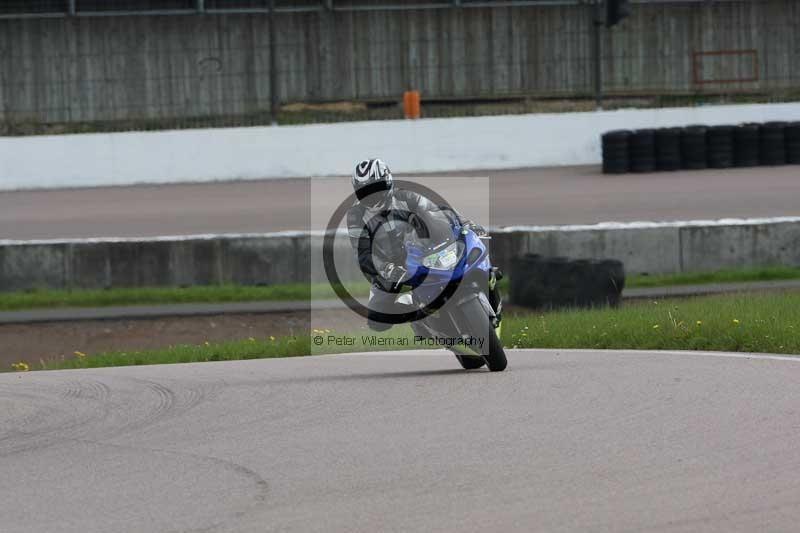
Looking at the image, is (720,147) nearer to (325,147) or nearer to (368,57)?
(325,147)

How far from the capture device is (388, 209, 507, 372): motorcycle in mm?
8703

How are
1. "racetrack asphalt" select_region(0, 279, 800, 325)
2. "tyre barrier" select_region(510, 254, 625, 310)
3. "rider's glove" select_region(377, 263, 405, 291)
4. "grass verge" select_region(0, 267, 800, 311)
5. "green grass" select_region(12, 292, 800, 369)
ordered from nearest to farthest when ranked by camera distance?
"rider's glove" select_region(377, 263, 405, 291)
"green grass" select_region(12, 292, 800, 369)
"tyre barrier" select_region(510, 254, 625, 310)
"racetrack asphalt" select_region(0, 279, 800, 325)
"grass verge" select_region(0, 267, 800, 311)

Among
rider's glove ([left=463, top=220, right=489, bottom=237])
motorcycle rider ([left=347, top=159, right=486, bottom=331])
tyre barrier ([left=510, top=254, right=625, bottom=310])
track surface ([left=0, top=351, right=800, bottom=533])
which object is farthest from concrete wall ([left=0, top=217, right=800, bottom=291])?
motorcycle rider ([left=347, top=159, right=486, bottom=331])

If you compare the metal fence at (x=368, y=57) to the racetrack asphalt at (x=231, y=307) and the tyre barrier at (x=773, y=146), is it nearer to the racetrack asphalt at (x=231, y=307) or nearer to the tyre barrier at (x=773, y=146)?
the tyre barrier at (x=773, y=146)

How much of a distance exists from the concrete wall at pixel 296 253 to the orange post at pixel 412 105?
1335 centimetres

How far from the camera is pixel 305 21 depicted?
3491cm

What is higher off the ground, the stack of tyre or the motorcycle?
the stack of tyre

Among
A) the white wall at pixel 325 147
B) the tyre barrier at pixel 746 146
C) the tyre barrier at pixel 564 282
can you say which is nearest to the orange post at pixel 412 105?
the white wall at pixel 325 147

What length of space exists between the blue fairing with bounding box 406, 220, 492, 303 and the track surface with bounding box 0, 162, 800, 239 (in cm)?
1255

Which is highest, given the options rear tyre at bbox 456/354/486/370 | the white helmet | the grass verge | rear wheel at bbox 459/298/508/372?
the white helmet

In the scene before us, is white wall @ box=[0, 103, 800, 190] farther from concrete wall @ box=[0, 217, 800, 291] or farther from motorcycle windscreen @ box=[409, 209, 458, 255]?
motorcycle windscreen @ box=[409, 209, 458, 255]

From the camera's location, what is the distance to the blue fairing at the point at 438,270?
867 cm

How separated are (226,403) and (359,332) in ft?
20.7

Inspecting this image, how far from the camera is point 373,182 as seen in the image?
28.6ft
